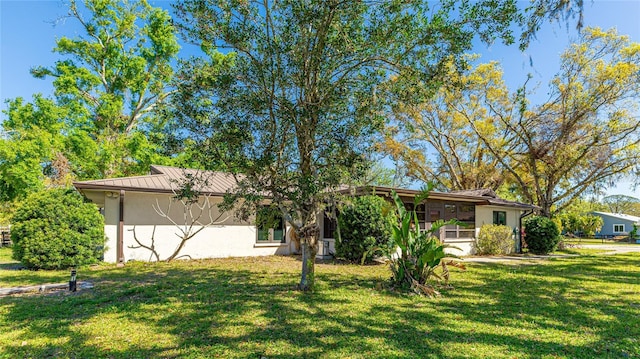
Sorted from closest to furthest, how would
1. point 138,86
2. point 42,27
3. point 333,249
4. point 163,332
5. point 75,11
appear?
point 163,332 → point 333,249 → point 42,27 → point 75,11 → point 138,86

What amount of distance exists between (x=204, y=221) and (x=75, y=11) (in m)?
19.3

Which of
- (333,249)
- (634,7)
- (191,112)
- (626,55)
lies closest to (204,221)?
(333,249)

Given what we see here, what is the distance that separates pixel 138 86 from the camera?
24.0 m

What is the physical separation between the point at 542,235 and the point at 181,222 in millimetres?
17266

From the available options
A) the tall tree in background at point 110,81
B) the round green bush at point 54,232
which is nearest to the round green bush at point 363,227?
the round green bush at point 54,232

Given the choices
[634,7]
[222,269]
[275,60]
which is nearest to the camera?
[634,7]

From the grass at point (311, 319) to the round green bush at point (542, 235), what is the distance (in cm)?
862

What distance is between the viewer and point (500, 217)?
18047mm

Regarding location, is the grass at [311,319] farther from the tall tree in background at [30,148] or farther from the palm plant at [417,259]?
the tall tree in background at [30,148]

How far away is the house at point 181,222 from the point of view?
1106cm

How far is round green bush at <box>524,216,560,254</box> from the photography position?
1723 cm

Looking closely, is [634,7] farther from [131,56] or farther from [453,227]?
[131,56]

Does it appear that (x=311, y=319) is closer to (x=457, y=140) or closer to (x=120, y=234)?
(x=120, y=234)

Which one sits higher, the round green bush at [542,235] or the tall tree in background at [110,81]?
the tall tree in background at [110,81]
